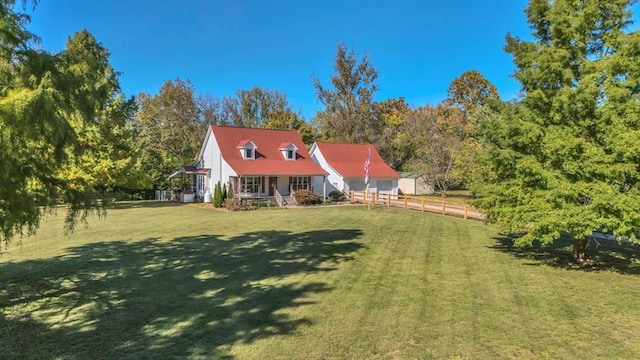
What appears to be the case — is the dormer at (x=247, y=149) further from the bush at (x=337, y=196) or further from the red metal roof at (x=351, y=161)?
the red metal roof at (x=351, y=161)

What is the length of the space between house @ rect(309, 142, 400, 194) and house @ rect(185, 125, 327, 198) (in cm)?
157

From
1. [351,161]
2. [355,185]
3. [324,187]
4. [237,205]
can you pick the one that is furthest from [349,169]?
[237,205]

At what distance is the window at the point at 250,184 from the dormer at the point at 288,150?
11.5 ft

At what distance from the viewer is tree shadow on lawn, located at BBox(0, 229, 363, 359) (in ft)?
18.0

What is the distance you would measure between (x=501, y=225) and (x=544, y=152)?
223cm

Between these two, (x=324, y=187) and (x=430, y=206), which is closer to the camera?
(x=430, y=206)

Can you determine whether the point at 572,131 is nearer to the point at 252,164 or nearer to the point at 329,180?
the point at 252,164

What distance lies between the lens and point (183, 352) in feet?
17.1

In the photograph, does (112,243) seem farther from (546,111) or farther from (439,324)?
(546,111)

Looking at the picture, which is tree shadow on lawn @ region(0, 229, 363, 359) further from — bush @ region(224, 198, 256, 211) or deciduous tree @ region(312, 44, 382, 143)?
deciduous tree @ region(312, 44, 382, 143)

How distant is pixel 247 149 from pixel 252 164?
145 cm

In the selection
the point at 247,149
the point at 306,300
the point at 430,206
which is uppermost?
the point at 247,149

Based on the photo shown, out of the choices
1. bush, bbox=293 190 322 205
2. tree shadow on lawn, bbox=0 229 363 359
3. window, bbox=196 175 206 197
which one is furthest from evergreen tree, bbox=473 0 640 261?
window, bbox=196 175 206 197

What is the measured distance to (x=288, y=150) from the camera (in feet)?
104
